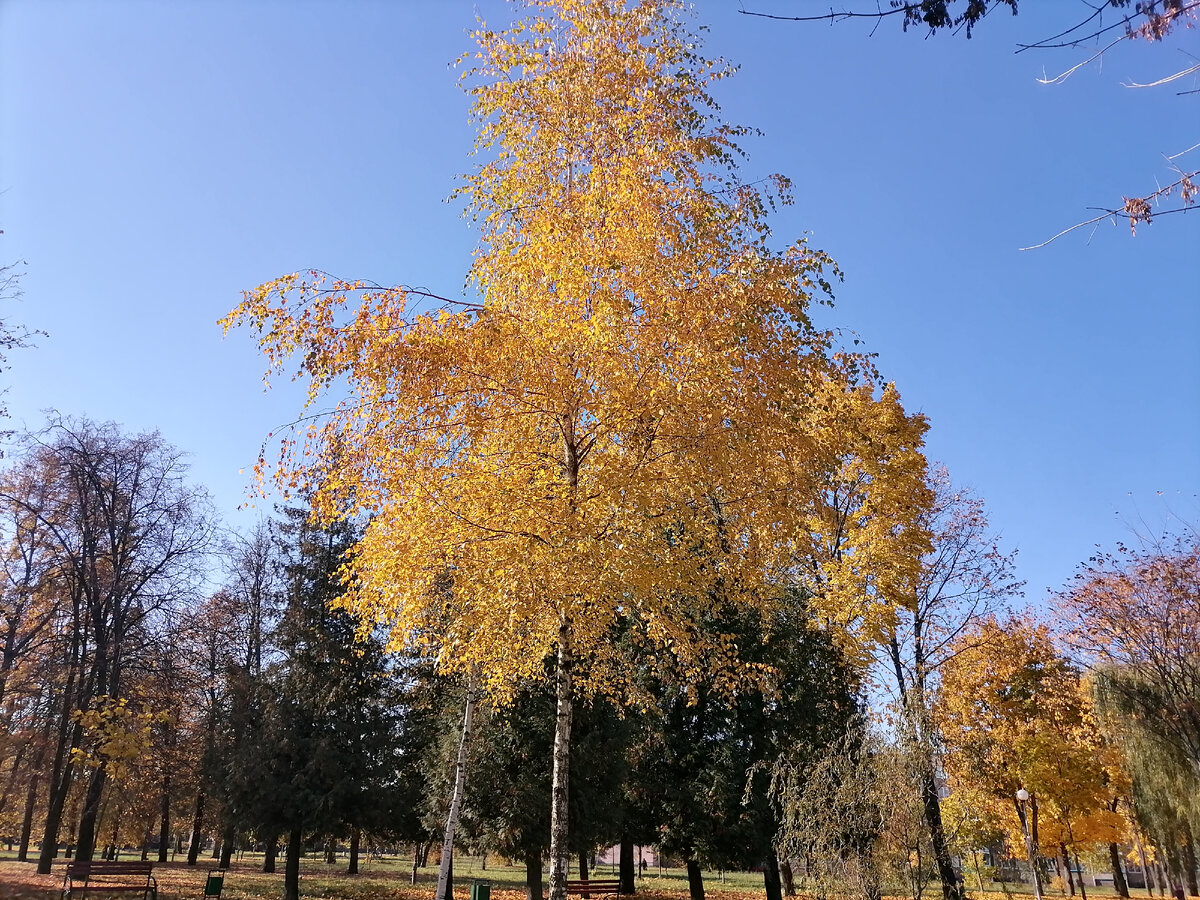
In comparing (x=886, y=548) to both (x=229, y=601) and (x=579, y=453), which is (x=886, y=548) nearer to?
(x=579, y=453)

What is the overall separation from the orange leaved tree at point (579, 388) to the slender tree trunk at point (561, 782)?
0.03 meters

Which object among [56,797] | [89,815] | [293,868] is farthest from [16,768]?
[293,868]

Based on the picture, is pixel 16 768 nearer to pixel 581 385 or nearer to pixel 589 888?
pixel 589 888

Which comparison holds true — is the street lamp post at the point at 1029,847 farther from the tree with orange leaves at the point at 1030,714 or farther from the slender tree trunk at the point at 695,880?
the slender tree trunk at the point at 695,880

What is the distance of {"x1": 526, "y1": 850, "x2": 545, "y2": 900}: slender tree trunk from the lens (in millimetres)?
16156

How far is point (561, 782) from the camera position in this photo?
308 inches

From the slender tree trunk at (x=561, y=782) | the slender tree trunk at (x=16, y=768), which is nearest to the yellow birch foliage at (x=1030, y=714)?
the slender tree trunk at (x=561, y=782)

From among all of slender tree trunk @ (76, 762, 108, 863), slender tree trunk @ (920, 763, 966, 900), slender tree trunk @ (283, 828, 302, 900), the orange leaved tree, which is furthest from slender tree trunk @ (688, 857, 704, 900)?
slender tree trunk @ (76, 762, 108, 863)

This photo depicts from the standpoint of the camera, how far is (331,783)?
17750 millimetres

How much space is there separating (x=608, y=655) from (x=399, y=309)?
475 cm

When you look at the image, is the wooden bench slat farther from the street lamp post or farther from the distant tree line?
the street lamp post

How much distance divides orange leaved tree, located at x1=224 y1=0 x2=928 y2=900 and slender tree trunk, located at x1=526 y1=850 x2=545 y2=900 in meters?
9.67

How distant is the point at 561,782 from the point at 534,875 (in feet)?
34.3

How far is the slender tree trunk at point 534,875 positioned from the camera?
53.0ft
